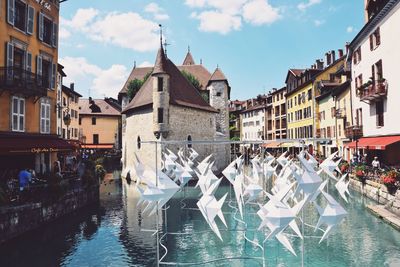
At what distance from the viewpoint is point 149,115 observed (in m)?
32.1

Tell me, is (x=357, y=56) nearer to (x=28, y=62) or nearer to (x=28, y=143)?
(x=28, y=62)

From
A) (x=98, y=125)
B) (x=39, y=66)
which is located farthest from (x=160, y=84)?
(x=98, y=125)

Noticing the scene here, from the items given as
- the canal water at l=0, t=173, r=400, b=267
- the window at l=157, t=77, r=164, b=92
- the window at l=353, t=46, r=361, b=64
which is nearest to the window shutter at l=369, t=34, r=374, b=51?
the window at l=353, t=46, r=361, b=64

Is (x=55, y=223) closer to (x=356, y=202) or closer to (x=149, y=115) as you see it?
(x=149, y=115)

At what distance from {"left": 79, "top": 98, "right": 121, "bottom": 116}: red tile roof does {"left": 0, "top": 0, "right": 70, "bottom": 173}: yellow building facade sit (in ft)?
133

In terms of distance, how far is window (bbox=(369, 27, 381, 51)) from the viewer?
24500 mm

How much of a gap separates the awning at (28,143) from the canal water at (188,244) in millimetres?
4232

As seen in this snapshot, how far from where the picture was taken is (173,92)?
33.3 m

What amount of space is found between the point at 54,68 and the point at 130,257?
52.5 ft

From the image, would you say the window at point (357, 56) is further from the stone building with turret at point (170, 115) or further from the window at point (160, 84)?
the window at point (160, 84)

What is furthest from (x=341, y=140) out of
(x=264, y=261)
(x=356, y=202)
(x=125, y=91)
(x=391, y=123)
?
(x=264, y=261)

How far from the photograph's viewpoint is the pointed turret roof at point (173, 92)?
103ft

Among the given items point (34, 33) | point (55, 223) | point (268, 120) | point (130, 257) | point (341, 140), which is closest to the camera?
point (130, 257)

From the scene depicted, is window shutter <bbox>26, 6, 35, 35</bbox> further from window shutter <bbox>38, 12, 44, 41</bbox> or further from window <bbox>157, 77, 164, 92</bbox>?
window <bbox>157, 77, 164, 92</bbox>
